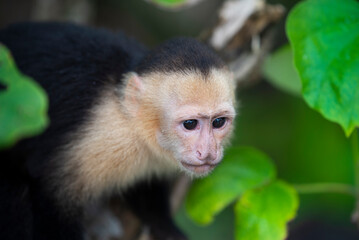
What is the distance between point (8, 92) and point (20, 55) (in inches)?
61.2

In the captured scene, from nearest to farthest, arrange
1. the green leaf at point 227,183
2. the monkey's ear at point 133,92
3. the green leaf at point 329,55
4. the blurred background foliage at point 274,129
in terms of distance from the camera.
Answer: the green leaf at point 329,55 < the monkey's ear at point 133,92 < the green leaf at point 227,183 < the blurred background foliage at point 274,129

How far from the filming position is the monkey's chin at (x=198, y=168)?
8.81 ft

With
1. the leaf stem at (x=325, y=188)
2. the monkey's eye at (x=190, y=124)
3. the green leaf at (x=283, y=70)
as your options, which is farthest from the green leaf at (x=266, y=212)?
the green leaf at (x=283, y=70)

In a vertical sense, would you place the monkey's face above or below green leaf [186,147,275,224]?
above

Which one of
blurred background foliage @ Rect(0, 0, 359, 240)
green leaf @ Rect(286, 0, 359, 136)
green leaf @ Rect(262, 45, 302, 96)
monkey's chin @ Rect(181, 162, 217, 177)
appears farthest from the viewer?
blurred background foliage @ Rect(0, 0, 359, 240)

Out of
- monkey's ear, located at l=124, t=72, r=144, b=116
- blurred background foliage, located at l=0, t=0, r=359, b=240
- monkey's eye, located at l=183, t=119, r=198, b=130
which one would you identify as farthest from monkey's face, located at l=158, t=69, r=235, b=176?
blurred background foliage, located at l=0, t=0, r=359, b=240

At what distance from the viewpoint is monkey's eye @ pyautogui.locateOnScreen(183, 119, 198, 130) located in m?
2.65

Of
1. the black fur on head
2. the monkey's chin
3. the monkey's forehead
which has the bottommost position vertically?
the monkey's chin

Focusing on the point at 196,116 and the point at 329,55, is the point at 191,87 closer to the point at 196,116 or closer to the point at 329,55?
the point at 196,116

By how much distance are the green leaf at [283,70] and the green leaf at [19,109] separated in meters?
2.36

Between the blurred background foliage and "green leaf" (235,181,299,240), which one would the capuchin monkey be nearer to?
"green leaf" (235,181,299,240)

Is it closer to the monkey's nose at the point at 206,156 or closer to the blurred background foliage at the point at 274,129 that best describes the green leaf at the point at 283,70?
the blurred background foliage at the point at 274,129

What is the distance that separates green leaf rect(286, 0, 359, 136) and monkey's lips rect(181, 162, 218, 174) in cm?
65

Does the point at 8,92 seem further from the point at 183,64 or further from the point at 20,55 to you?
the point at 20,55
